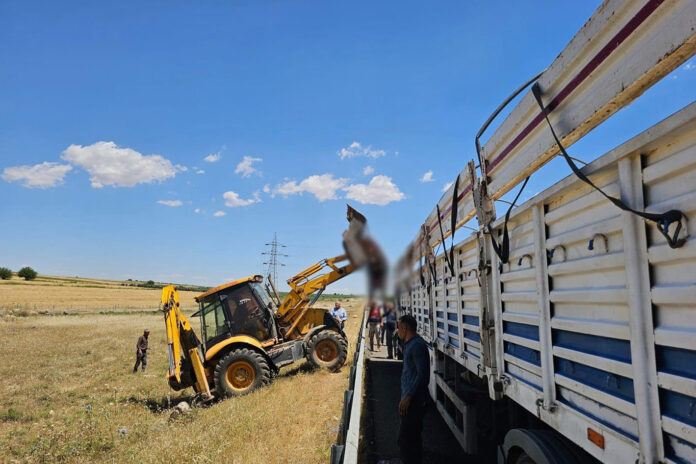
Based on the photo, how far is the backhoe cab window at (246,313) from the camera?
1030cm

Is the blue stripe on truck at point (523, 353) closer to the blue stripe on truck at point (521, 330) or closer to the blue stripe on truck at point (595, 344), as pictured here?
the blue stripe on truck at point (521, 330)

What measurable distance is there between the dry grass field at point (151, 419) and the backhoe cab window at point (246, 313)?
131 centimetres

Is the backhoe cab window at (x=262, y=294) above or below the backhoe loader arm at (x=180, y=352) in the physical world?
above

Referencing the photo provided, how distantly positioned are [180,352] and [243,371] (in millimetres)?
1406

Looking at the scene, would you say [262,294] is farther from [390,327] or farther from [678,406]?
[678,406]

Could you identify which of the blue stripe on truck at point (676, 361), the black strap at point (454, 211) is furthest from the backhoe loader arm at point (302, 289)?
the blue stripe on truck at point (676, 361)

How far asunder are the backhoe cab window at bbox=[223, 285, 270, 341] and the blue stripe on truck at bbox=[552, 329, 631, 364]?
861 cm

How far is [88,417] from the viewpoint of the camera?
785 centimetres

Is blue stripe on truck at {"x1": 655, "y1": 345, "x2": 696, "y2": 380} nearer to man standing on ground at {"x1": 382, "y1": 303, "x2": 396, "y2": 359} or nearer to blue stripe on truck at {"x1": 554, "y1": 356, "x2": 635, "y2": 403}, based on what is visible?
blue stripe on truck at {"x1": 554, "y1": 356, "x2": 635, "y2": 403}

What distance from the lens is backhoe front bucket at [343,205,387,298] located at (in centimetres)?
893

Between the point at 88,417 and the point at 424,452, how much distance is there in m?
5.98

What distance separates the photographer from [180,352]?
9578mm

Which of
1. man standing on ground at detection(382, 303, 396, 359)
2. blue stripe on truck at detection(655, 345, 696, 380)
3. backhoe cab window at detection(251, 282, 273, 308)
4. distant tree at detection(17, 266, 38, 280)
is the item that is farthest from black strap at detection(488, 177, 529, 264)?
distant tree at detection(17, 266, 38, 280)

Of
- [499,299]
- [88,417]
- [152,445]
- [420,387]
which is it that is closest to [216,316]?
[88,417]
